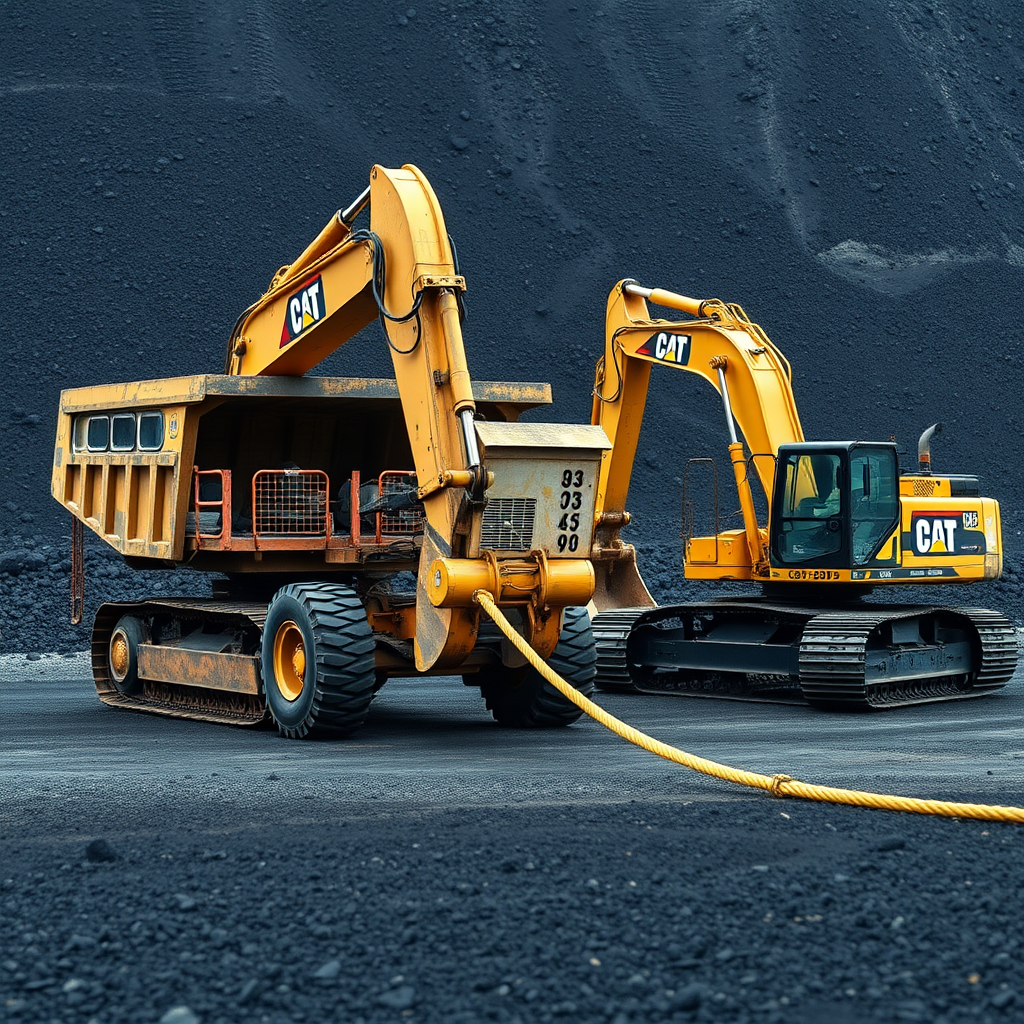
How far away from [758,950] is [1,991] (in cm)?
234

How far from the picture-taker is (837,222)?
3628cm

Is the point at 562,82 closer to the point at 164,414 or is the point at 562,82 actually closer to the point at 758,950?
the point at 164,414

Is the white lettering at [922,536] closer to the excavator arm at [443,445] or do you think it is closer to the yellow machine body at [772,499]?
the yellow machine body at [772,499]

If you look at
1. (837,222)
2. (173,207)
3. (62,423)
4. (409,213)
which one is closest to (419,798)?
(409,213)

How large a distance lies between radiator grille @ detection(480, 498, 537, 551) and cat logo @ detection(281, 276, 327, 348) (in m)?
2.50

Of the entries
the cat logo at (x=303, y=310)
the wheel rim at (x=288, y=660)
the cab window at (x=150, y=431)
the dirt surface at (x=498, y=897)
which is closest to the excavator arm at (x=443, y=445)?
the cat logo at (x=303, y=310)

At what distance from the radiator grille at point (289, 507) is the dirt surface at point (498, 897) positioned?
10.4 ft

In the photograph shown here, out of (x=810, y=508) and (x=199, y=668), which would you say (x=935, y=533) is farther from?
(x=199, y=668)

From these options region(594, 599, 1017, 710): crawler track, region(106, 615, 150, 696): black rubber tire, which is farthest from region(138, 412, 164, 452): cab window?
region(594, 599, 1017, 710): crawler track

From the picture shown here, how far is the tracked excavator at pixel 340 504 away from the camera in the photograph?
32.5 ft

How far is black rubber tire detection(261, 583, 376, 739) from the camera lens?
10.0 metres

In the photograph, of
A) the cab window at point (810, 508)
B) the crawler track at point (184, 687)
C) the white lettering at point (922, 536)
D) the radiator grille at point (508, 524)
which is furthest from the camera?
the white lettering at point (922, 536)

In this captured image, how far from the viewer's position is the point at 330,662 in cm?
998

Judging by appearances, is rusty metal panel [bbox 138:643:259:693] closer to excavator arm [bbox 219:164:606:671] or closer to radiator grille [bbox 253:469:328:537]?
radiator grille [bbox 253:469:328:537]
